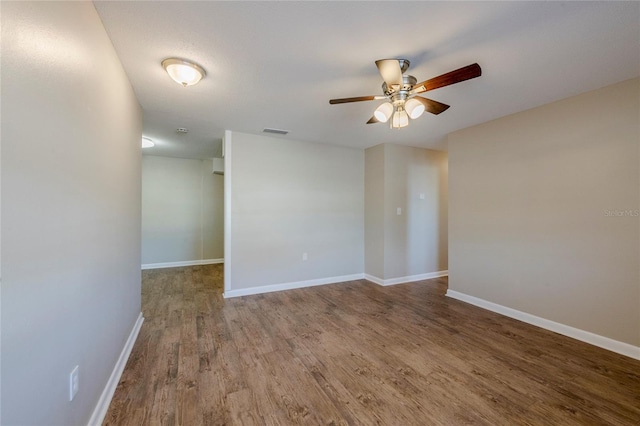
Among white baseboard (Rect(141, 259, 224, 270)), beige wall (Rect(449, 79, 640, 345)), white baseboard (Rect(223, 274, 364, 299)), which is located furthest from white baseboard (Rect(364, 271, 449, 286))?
white baseboard (Rect(141, 259, 224, 270))

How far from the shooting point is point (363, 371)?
2088 mm

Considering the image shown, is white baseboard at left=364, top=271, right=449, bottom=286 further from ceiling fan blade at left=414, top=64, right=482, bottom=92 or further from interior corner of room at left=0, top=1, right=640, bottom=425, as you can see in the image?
ceiling fan blade at left=414, top=64, right=482, bottom=92

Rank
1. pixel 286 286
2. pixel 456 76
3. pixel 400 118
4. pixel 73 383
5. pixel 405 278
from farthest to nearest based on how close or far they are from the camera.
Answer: pixel 405 278, pixel 286 286, pixel 400 118, pixel 456 76, pixel 73 383

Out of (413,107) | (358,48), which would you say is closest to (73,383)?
(358,48)

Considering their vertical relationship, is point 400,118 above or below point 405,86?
below

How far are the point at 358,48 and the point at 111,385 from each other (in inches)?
112

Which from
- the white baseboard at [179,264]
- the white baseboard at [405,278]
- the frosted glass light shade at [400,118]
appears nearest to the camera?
the frosted glass light shade at [400,118]

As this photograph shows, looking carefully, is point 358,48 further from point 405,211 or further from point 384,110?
point 405,211

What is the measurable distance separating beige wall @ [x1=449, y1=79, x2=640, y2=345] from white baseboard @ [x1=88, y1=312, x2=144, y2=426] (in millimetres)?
3896

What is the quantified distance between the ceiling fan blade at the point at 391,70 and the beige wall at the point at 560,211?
2024mm

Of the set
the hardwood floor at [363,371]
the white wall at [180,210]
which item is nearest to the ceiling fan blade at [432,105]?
the hardwood floor at [363,371]

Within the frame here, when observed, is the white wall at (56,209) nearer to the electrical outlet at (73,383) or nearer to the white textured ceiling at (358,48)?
the electrical outlet at (73,383)

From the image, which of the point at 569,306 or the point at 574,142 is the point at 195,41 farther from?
the point at 569,306

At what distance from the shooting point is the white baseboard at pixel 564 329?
231 centimetres
